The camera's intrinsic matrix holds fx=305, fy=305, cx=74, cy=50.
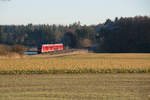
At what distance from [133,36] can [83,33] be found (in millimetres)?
51227

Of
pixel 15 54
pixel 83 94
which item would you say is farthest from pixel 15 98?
pixel 15 54

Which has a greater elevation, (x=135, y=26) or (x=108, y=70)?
(x=135, y=26)

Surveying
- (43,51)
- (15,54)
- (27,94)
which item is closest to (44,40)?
(43,51)

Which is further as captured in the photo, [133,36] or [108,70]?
[133,36]

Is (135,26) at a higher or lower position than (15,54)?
higher

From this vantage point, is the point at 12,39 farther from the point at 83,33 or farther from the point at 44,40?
the point at 83,33

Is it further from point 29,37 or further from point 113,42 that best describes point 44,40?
point 113,42

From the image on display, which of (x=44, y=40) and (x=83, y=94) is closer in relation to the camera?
(x=83, y=94)

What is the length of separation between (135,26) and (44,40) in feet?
227

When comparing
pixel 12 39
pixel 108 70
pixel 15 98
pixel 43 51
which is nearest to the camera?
pixel 15 98

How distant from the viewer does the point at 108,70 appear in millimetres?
28234

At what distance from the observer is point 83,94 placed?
14.1 metres

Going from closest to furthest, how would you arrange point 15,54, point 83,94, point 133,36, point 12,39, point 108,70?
point 83,94 < point 108,70 < point 15,54 < point 133,36 < point 12,39

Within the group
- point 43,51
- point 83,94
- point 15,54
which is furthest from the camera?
point 43,51
